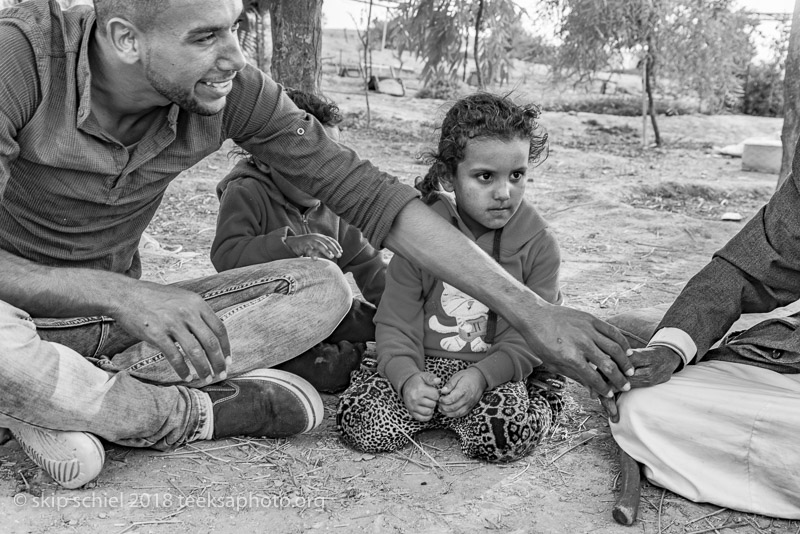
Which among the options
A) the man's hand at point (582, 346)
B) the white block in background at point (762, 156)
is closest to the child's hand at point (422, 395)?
the man's hand at point (582, 346)

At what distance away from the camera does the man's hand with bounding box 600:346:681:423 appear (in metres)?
2.18

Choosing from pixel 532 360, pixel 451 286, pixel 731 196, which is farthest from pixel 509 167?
pixel 731 196

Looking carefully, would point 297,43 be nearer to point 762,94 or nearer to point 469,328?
point 469,328

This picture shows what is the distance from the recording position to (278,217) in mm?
3211

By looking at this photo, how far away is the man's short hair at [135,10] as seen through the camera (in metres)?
2.10

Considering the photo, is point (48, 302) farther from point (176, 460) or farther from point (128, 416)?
point (176, 460)

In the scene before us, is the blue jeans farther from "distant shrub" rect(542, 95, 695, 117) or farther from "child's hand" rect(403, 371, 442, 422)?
"distant shrub" rect(542, 95, 695, 117)

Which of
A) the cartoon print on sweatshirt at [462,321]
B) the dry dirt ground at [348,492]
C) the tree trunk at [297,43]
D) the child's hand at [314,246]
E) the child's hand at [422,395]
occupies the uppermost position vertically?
the tree trunk at [297,43]

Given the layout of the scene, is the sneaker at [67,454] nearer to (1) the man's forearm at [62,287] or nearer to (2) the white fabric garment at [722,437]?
(1) the man's forearm at [62,287]

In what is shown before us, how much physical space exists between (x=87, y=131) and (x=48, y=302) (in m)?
0.48

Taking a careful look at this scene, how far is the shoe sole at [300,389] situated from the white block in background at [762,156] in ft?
26.3

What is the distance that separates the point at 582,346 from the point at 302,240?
4.21 ft

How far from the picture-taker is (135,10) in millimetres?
2113

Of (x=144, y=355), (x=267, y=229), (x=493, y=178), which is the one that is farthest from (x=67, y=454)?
(x=493, y=178)
